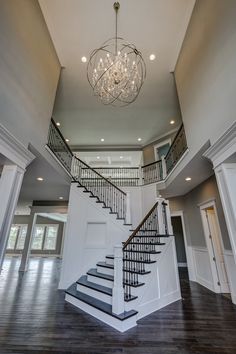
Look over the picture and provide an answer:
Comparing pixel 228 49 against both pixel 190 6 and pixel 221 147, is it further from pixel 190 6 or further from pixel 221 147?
pixel 190 6

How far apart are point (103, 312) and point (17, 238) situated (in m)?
13.6

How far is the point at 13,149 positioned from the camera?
2943 mm

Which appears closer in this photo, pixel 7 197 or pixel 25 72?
pixel 7 197

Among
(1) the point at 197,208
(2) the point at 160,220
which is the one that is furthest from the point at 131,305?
(1) the point at 197,208

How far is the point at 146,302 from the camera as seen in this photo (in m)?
3.19

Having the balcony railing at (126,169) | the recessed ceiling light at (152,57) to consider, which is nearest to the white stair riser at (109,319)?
the balcony railing at (126,169)

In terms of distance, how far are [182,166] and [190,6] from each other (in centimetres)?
391

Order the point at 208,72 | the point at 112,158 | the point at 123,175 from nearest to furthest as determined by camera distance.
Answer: the point at 208,72 < the point at 123,175 < the point at 112,158

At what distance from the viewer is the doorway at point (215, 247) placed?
4477 millimetres

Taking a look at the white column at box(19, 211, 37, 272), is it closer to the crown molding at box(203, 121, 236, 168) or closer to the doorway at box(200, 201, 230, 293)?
the doorway at box(200, 201, 230, 293)

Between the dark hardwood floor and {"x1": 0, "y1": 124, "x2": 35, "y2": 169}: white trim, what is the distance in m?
2.73

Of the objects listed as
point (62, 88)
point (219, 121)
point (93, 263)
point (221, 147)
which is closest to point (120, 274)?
point (93, 263)

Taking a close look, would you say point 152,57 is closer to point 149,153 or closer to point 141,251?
point 149,153

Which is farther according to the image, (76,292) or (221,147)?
(76,292)
